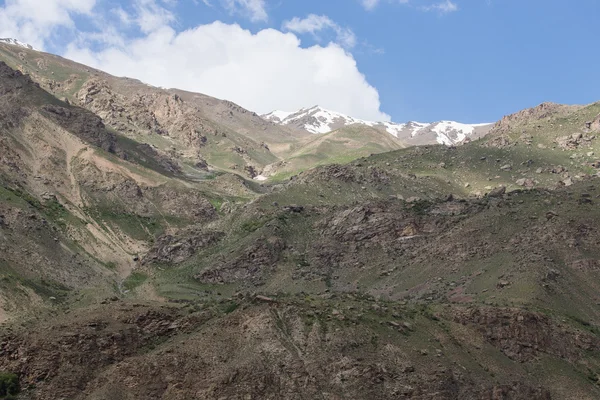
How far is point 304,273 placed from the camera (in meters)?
104

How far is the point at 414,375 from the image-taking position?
189 feet

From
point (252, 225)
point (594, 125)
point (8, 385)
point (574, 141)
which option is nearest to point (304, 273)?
point (252, 225)

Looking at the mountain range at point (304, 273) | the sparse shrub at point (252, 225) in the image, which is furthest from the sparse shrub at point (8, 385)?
the sparse shrub at point (252, 225)

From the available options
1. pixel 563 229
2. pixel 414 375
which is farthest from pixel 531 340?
pixel 563 229

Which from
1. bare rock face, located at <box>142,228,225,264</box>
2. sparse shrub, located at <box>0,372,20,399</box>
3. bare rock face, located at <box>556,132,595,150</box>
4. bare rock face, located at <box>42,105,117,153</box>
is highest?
bare rock face, located at <box>556,132,595,150</box>

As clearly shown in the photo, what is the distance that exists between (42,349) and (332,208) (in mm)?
75515

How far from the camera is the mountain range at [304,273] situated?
55812 mm

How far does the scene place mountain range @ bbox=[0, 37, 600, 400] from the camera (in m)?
55.8

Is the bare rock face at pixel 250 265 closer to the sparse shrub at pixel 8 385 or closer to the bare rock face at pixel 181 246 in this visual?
the bare rock face at pixel 181 246

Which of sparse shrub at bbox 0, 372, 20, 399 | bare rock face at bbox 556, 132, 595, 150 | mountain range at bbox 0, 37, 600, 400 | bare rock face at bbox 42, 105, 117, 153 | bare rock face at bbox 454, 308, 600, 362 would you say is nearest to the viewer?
sparse shrub at bbox 0, 372, 20, 399

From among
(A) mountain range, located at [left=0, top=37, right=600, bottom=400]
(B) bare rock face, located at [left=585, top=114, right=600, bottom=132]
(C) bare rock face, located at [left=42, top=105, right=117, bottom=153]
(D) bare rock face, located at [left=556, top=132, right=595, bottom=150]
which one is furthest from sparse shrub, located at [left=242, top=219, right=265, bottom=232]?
(B) bare rock face, located at [left=585, top=114, right=600, bottom=132]

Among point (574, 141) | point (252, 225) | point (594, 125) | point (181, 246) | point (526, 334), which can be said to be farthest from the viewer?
point (594, 125)

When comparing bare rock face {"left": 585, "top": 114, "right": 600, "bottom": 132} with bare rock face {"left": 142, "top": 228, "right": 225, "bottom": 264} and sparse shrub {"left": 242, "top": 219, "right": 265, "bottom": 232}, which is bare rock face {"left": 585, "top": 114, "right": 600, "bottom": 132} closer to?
sparse shrub {"left": 242, "top": 219, "right": 265, "bottom": 232}

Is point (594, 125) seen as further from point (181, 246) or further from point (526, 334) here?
point (526, 334)
